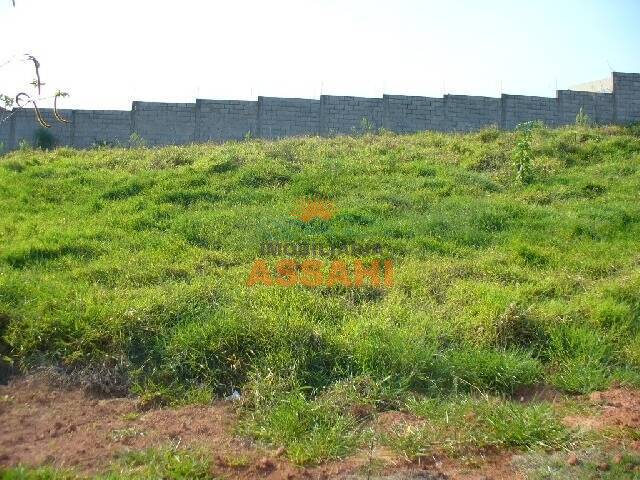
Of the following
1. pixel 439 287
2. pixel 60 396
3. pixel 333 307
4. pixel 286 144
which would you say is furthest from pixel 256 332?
pixel 286 144

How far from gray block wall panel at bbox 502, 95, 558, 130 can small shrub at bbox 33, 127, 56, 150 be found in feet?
32.4

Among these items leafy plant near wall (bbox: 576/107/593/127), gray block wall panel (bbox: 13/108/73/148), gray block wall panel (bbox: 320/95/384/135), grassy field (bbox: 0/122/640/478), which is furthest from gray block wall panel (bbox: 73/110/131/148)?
leafy plant near wall (bbox: 576/107/593/127)

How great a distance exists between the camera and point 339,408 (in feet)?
13.1

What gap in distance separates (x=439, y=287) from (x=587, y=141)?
265 inches

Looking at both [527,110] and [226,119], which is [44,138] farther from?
[527,110]

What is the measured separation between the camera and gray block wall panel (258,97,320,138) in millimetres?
13828

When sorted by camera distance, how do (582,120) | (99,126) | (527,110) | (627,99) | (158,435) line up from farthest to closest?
(627,99) → (527,110) → (99,126) → (582,120) → (158,435)

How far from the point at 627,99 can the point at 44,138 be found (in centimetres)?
1305

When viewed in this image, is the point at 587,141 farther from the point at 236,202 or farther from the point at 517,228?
the point at 236,202

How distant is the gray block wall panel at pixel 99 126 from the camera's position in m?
13.9

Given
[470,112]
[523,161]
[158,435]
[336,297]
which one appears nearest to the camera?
[158,435]

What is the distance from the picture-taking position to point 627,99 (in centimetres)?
1470

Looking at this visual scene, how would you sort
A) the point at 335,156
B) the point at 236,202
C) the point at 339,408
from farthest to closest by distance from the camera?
the point at 335,156 < the point at 236,202 < the point at 339,408

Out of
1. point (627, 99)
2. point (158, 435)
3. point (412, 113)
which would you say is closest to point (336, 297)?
point (158, 435)
